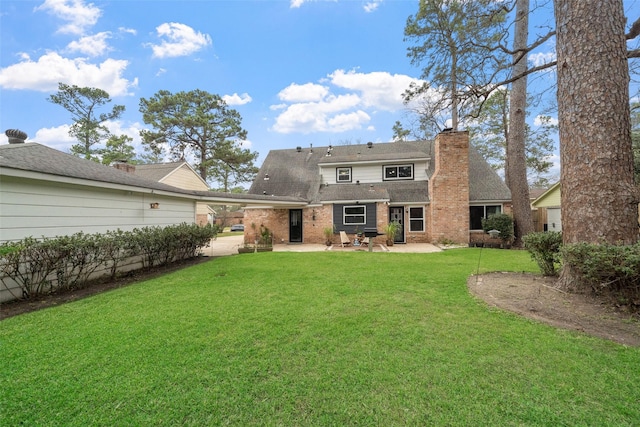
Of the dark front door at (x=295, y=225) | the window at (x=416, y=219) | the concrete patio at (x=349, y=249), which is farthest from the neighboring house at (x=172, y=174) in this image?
the window at (x=416, y=219)

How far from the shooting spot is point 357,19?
42.5 feet

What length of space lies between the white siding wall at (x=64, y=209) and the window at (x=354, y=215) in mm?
8738

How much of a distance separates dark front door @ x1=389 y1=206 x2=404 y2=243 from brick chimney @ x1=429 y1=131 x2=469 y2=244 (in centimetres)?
170

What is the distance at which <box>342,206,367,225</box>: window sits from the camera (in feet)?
45.4

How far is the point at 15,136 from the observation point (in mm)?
6836

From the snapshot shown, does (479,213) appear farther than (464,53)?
Yes

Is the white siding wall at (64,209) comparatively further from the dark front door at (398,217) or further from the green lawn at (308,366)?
the dark front door at (398,217)

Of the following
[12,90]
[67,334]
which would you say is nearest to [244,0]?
[12,90]

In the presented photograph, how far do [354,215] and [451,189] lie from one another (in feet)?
16.2

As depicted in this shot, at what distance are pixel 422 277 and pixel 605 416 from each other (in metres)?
4.08

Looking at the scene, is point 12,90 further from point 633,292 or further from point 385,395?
point 633,292

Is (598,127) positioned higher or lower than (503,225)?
higher

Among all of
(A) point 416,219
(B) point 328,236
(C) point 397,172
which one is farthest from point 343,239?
(C) point 397,172

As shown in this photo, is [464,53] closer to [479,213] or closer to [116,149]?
[479,213]
